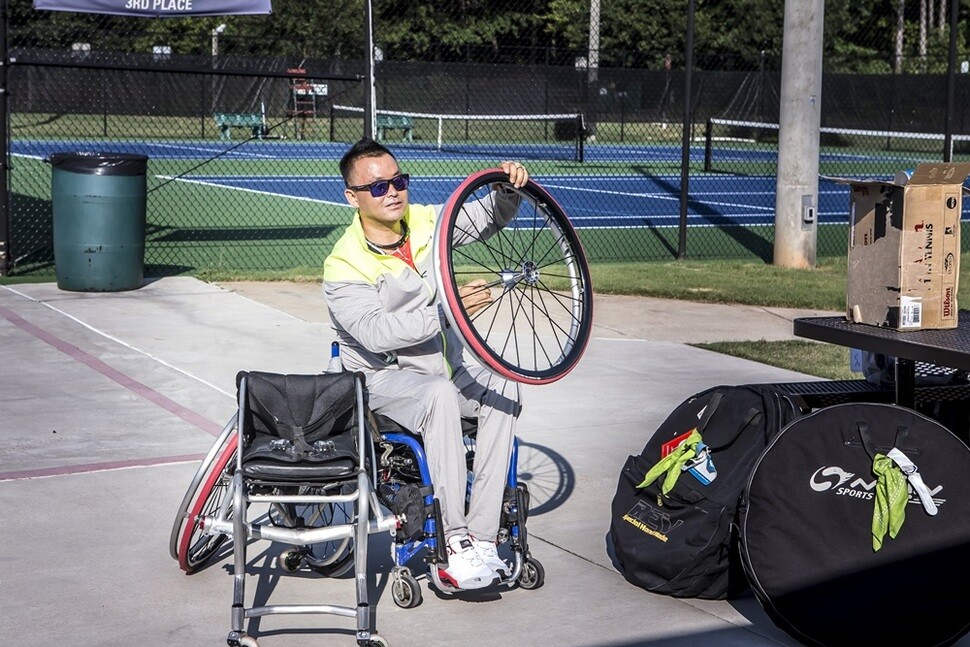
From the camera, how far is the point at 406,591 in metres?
4.63

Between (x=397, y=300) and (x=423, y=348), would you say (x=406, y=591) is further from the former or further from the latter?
(x=397, y=300)

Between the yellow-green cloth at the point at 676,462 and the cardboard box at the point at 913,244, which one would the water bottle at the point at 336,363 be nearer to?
the yellow-green cloth at the point at 676,462

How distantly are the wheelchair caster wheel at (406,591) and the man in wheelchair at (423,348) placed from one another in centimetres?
12

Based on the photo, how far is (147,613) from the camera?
456 centimetres

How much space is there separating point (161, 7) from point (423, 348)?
7.89m

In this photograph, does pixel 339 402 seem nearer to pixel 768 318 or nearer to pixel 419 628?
pixel 419 628

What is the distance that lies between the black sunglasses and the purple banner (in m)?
7.37

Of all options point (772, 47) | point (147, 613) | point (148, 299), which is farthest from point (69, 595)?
point (772, 47)

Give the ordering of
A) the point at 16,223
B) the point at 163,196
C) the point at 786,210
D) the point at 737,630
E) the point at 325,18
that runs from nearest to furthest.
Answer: the point at 737,630
the point at 786,210
the point at 16,223
the point at 163,196
the point at 325,18

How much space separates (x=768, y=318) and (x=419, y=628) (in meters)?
6.60

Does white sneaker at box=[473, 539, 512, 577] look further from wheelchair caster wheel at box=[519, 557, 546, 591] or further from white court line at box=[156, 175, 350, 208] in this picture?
white court line at box=[156, 175, 350, 208]

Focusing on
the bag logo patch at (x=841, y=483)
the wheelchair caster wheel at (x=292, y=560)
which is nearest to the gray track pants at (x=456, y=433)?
the wheelchair caster wheel at (x=292, y=560)

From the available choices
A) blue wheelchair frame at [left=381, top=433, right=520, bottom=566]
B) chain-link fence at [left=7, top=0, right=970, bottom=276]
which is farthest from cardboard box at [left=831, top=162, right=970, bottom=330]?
chain-link fence at [left=7, top=0, right=970, bottom=276]

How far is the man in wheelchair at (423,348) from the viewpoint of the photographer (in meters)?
4.64
